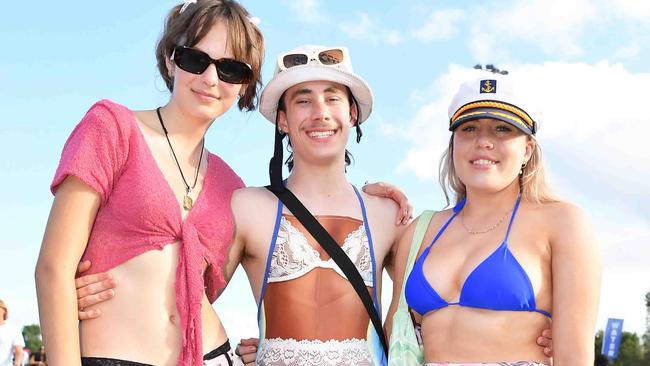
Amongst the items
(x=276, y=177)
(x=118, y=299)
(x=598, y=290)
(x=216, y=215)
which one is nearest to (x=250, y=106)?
(x=276, y=177)

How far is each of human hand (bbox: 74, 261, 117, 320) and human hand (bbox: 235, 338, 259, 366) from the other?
1.21 meters

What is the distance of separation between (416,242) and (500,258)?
655 millimetres

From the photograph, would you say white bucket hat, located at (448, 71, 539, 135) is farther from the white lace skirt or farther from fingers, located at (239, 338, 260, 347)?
fingers, located at (239, 338, 260, 347)

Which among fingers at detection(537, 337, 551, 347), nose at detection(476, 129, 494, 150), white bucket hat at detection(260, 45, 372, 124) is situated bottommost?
fingers at detection(537, 337, 551, 347)

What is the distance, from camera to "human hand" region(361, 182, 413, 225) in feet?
16.7

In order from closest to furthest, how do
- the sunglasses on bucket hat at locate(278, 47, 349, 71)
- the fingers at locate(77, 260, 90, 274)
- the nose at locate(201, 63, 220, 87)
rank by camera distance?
the fingers at locate(77, 260, 90, 274) → the nose at locate(201, 63, 220, 87) → the sunglasses on bucket hat at locate(278, 47, 349, 71)

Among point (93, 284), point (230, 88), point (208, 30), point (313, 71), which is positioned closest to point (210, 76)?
point (230, 88)

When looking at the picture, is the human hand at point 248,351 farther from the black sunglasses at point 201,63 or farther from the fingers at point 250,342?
the black sunglasses at point 201,63

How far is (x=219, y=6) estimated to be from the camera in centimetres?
452

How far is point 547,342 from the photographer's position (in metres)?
3.85

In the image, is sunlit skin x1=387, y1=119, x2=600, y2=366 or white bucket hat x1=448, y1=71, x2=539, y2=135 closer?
sunlit skin x1=387, y1=119, x2=600, y2=366

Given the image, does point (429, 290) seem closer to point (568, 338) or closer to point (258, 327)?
point (568, 338)

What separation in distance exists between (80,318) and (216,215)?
1001mm

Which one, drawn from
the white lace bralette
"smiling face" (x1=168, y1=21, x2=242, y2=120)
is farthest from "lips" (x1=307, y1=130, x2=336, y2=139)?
"smiling face" (x1=168, y1=21, x2=242, y2=120)
